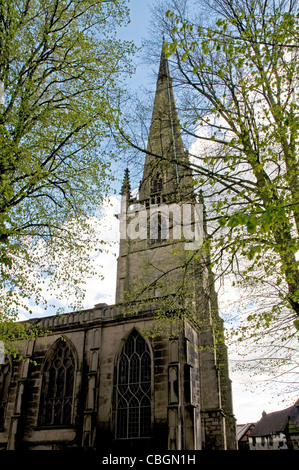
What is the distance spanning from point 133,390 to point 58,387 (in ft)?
12.3

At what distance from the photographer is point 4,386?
1673 centimetres

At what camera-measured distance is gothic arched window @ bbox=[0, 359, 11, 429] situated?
1605cm

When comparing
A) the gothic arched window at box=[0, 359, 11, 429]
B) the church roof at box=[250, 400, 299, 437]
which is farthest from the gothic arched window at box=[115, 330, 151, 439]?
the church roof at box=[250, 400, 299, 437]

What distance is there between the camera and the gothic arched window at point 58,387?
14945mm

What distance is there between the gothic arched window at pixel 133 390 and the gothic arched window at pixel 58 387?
90.6 inches

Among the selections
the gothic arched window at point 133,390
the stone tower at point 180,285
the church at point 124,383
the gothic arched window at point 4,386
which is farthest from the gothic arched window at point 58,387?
the stone tower at point 180,285

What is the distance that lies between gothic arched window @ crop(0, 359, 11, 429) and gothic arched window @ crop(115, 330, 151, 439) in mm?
5852

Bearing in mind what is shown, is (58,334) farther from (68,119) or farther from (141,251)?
(68,119)

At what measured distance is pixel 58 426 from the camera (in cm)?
1444

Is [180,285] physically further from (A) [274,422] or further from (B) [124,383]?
(A) [274,422]

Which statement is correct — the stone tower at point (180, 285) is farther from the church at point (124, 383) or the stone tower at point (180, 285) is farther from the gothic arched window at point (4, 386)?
the gothic arched window at point (4, 386)

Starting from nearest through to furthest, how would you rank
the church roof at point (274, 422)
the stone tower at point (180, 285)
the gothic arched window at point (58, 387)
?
1. the stone tower at point (180, 285)
2. the gothic arched window at point (58, 387)
3. the church roof at point (274, 422)

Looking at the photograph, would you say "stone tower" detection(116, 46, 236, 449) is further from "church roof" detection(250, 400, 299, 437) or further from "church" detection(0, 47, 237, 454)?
"church roof" detection(250, 400, 299, 437)
